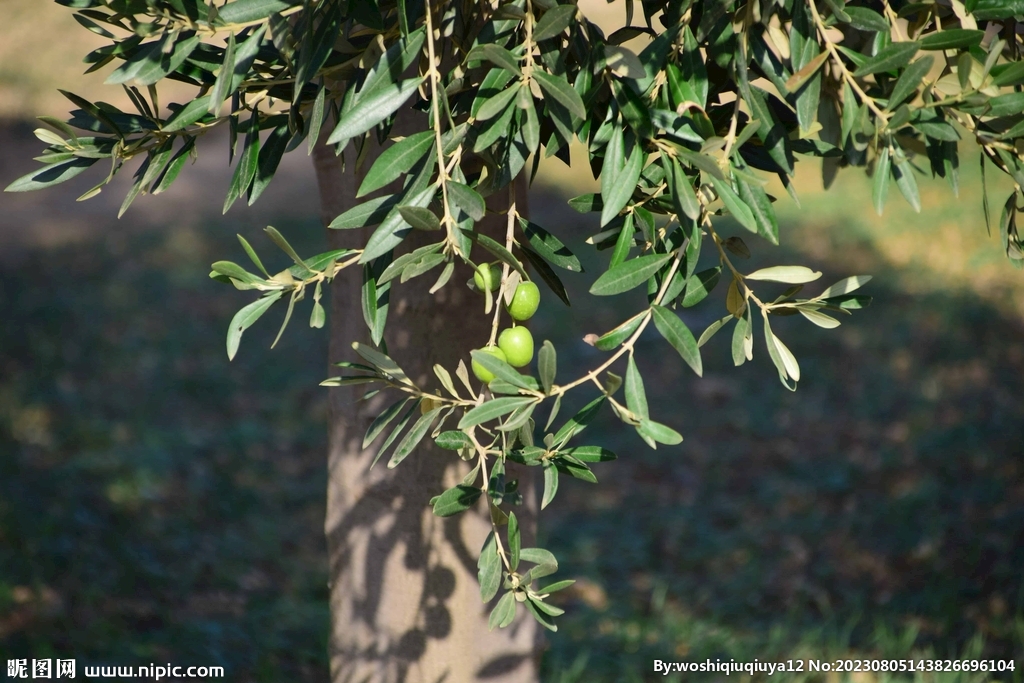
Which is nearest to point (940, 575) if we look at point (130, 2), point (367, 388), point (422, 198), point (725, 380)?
point (725, 380)

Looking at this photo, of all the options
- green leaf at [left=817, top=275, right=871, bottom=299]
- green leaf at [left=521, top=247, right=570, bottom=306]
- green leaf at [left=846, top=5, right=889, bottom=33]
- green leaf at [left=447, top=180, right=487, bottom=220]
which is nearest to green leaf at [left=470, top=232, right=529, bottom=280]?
green leaf at [left=447, top=180, right=487, bottom=220]

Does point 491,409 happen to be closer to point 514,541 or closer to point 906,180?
point 514,541

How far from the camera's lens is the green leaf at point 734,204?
3.33ft

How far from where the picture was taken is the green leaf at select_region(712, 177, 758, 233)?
1015 mm

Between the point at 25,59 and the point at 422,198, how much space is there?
14.5 meters

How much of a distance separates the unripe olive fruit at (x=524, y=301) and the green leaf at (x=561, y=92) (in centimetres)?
22

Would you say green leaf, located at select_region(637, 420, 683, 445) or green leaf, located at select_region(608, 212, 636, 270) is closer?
green leaf, located at select_region(637, 420, 683, 445)

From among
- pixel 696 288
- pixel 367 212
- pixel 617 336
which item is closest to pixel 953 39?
pixel 696 288

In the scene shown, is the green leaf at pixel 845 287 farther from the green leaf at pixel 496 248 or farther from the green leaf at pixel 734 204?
the green leaf at pixel 496 248

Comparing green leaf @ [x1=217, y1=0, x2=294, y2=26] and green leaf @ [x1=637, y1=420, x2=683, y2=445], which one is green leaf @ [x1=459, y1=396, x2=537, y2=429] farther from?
green leaf @ [x1=217, y1=0, x2=294, y2=26]

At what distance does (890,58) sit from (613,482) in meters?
3.83

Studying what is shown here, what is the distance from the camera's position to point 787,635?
3244 millimetres

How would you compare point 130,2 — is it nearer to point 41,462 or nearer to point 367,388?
point 367,388

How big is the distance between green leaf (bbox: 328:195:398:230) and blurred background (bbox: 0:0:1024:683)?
86.2 inches
